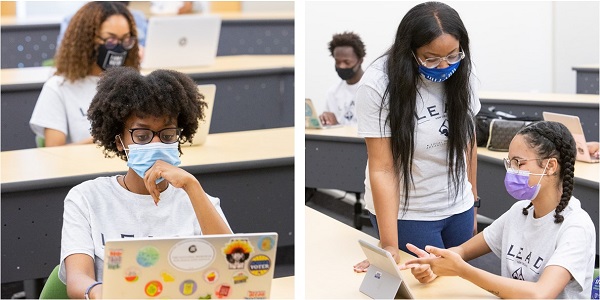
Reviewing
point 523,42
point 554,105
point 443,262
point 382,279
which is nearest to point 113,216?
point 382,279

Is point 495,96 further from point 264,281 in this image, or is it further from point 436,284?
point 264,281

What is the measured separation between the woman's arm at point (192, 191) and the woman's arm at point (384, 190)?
0.43 metres

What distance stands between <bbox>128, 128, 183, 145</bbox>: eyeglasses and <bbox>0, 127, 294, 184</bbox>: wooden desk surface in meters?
0.89

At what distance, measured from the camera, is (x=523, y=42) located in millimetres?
6820

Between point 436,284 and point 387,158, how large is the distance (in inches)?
15.9

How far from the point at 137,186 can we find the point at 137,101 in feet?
0.73

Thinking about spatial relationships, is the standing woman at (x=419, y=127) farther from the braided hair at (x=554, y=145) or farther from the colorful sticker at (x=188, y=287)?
the colorful sticker at (x=188, y=287)

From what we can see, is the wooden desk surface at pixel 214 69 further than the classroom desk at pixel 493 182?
Yes

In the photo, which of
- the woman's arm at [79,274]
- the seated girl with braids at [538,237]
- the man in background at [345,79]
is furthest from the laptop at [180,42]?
the seated girl with braids at [538,237]

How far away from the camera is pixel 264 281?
1712mm

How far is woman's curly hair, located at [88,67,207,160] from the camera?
2170 mm

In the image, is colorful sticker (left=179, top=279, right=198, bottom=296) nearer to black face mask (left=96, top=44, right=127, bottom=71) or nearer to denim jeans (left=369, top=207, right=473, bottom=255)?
denim jeans (left=369, top=207, right=473, bottom=255)

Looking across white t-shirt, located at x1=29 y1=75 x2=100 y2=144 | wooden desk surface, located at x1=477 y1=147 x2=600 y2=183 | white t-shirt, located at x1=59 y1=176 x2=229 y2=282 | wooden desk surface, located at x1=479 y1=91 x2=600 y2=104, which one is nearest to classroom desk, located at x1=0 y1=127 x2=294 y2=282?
white t-shirt, located at x1=29 y1=75 x2=100 y2=144

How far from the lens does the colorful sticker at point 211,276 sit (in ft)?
5.45
